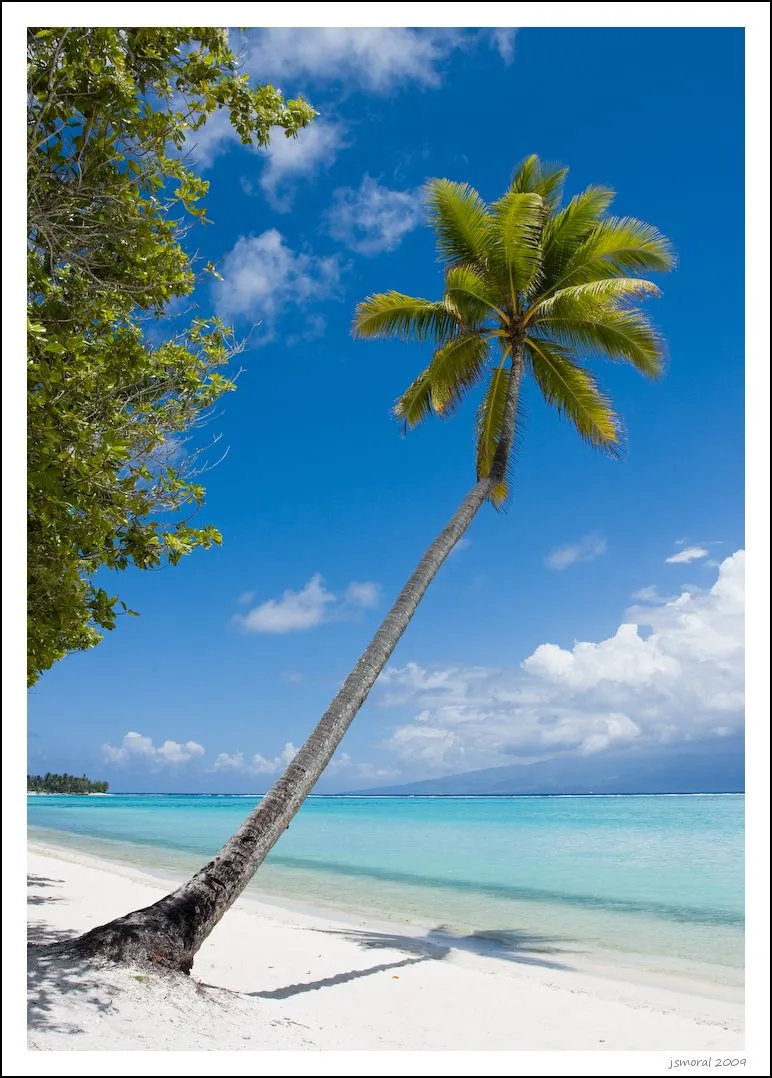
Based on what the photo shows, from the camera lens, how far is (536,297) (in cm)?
1039

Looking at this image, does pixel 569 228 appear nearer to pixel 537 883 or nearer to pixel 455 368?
pixel 455 368

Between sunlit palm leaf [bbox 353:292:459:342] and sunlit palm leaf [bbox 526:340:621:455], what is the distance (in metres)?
1.30

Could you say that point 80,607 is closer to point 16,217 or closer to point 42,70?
point 16,217

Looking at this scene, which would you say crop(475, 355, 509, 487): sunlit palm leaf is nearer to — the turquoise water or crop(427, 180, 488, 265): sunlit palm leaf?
crop(427, 180, 488, 265): sunlit palm leaf

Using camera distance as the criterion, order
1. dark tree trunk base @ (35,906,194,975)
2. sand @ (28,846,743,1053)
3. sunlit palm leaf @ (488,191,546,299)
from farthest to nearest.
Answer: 1. sunlit palm leaf @ (488,191,546,299)
2. dark tree trunk base @ (35,906,194,975)
3. sand @ (28,846,743,1053)

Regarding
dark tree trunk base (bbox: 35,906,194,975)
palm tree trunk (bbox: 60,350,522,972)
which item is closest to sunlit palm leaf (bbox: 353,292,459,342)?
palm tree trunk (bbox: 60,350,522,972)

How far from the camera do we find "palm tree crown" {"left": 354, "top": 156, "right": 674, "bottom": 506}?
9.87m

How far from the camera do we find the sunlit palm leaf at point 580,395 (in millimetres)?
10617

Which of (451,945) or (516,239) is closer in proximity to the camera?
(516,239)

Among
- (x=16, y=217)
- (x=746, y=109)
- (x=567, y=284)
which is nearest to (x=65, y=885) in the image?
(x=16, y=217)

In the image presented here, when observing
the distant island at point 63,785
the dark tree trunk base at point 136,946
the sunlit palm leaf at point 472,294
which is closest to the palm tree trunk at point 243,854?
the dark tree trunk base at point 136,946

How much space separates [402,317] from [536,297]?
1.98m

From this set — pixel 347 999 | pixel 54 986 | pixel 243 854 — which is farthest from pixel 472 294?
pixel 54 986

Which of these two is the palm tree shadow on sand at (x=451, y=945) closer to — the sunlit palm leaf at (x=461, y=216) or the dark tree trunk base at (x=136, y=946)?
the dark tree trunk base at (x=136, y=946)
